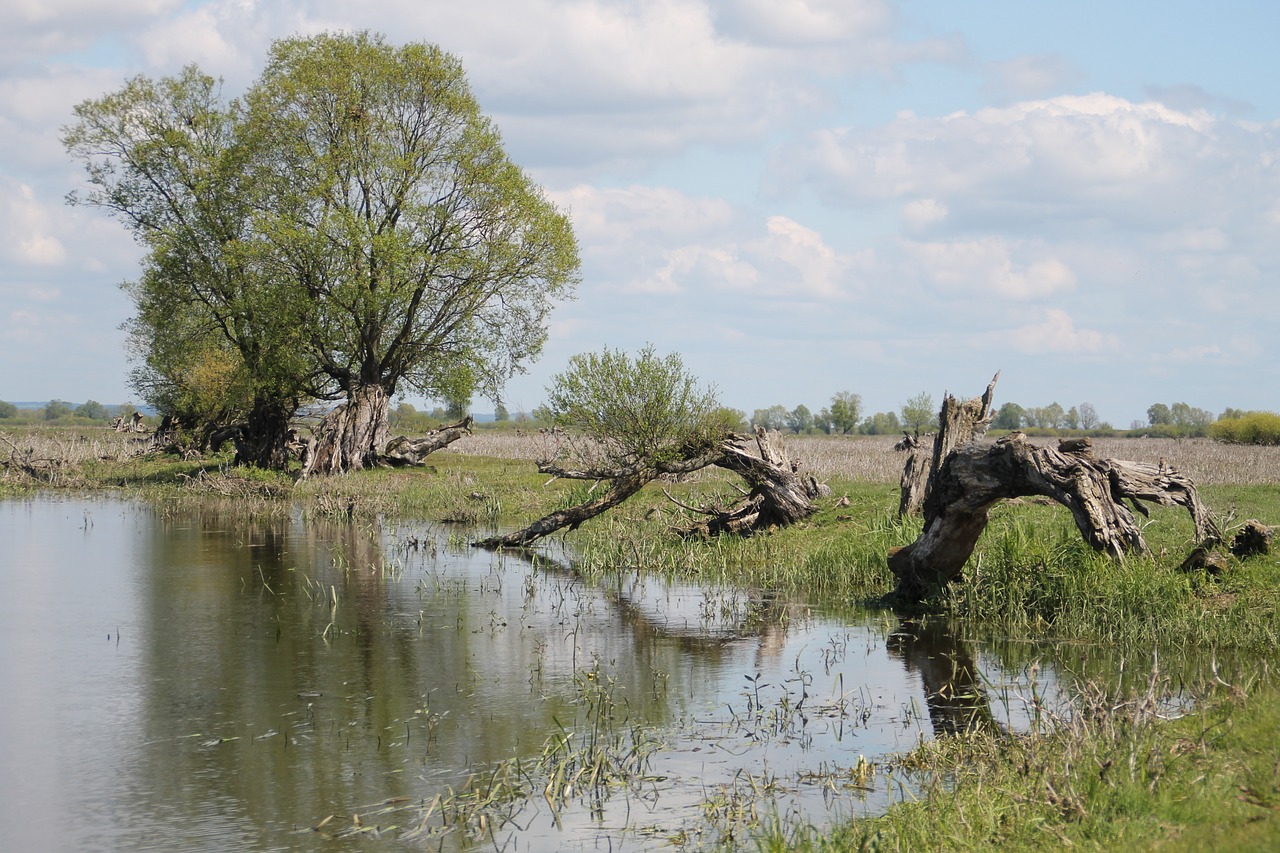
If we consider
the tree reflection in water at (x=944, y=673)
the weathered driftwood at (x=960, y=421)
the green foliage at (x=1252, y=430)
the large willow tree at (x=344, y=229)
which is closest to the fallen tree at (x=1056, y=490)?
the tree reflection in water at (x=944, y=673)

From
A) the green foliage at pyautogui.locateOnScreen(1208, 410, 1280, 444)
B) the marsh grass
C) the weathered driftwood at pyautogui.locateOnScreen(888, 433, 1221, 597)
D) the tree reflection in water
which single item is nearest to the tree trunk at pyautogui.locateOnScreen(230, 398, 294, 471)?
the tree reflection in water

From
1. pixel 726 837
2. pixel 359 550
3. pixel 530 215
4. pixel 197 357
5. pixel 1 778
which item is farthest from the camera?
pixel 197 357

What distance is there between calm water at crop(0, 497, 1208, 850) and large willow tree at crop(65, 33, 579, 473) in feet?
65.9

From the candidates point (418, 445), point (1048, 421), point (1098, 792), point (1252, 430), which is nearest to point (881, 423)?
point (1048, 421)

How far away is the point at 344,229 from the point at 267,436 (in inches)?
408

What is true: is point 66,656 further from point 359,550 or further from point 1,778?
point 359,550

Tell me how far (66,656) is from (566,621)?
7.38 m

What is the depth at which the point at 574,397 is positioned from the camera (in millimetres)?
25250

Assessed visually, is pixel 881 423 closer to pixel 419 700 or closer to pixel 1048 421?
pixel 1048 421

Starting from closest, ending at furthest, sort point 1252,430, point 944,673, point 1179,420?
point 944,673 → point 1252,430 → point 1179,420

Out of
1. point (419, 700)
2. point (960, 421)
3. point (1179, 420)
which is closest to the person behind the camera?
point (419, 700)

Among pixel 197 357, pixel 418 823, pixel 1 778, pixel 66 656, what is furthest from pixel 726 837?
pixel 197 357

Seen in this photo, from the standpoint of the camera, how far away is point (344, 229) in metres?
41.7

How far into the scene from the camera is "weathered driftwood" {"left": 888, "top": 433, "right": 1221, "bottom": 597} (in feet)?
54.0
